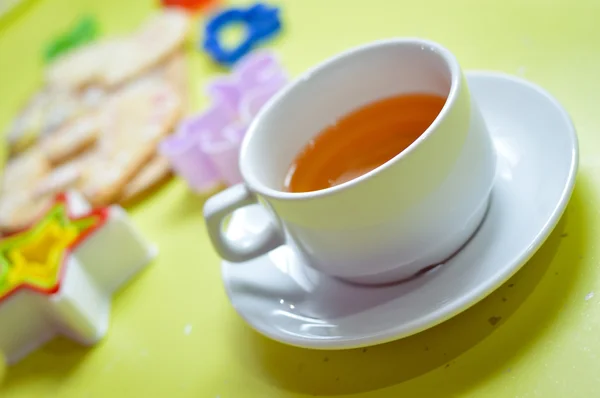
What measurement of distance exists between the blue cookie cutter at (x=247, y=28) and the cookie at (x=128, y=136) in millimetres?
90

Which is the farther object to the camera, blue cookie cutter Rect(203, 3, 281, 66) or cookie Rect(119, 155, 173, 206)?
blue cookie cutter Rect(203, 3, 281, 66)

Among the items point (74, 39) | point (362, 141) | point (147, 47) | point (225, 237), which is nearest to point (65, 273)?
point (225, 237)

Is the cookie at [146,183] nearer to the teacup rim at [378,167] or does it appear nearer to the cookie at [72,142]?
the cookie at [72,142]

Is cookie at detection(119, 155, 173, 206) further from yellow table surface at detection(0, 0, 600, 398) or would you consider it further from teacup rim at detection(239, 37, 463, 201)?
teacup rim at detection(239, 37, 463, 201)

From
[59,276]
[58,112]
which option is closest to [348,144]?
[59,276]

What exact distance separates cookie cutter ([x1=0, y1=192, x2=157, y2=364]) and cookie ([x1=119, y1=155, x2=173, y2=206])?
8 cm

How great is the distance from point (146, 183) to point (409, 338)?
15.9 inches

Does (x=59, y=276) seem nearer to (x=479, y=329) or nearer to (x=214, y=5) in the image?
(x=479, y=329)

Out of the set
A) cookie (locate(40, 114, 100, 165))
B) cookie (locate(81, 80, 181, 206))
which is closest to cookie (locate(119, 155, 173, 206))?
cookie (locate(81, 80, 181, 206))

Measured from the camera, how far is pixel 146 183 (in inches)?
28.5

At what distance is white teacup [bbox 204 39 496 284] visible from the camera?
1.26 feet

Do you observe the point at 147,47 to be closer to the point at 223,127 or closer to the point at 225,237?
the point at 223,127

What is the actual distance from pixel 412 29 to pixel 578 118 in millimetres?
283

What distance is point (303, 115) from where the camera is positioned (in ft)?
1.69
